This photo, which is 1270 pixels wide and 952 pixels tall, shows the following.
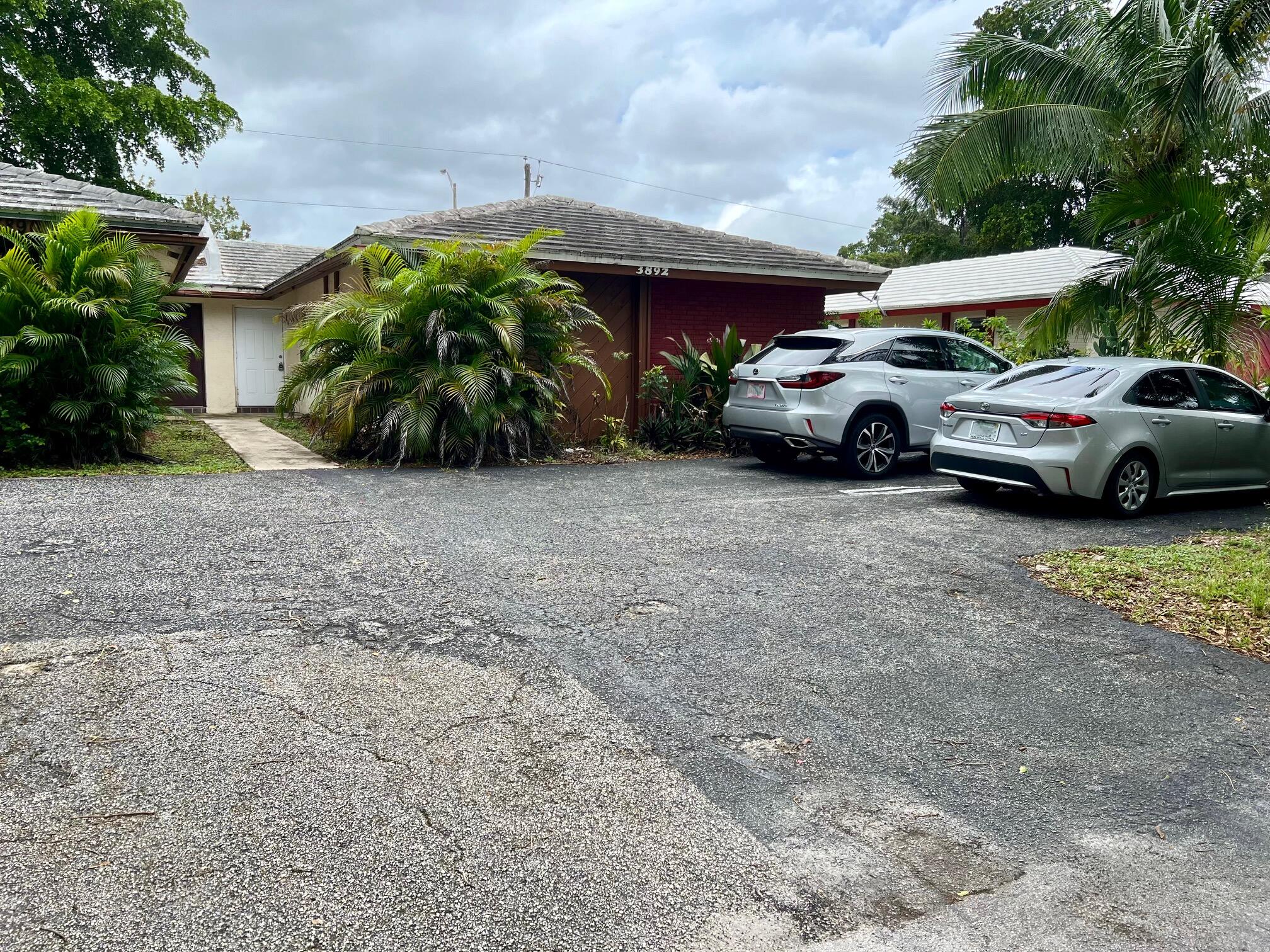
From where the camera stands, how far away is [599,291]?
48.9 ft

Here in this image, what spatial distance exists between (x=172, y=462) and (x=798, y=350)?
24.2 ft

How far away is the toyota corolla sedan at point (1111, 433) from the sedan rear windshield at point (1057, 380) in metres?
0.01

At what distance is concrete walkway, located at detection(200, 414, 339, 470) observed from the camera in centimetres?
1129

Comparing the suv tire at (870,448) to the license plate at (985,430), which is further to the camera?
the suv tire at (870,448)

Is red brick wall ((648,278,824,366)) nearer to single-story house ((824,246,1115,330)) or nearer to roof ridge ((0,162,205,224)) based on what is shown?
single-story house ((824,246,1115,330))

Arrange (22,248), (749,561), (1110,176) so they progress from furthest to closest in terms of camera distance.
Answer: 1. (1110,176)
2. (22,248)
3. (749,561)

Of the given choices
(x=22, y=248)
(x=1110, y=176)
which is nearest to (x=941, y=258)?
(x=1110, y=176)

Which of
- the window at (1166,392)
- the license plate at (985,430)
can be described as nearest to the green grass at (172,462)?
the license plate at (985,430)

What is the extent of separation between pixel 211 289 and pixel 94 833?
64.8 feet

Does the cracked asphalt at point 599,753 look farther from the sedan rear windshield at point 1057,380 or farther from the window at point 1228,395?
the window at point 1228,395

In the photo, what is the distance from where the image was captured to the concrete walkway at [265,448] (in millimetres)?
11289

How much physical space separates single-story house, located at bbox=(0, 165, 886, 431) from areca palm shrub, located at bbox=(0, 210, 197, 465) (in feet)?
4.63

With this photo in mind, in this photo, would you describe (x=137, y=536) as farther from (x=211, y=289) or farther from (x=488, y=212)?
(x=211, y=289)

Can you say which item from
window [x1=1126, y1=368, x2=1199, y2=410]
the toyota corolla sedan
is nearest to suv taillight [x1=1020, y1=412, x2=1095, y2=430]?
the toyota corolla sedan
